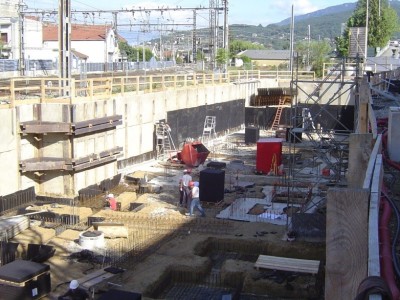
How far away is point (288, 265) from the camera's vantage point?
1308 cm

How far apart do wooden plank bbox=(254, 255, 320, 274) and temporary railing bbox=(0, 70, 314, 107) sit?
371 inches

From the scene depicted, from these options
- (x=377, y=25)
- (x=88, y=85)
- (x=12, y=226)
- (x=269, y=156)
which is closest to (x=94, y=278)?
(x=12, y=226)

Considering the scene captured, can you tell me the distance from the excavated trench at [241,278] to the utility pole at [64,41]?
940cm

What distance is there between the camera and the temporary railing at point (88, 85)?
20.0 metres

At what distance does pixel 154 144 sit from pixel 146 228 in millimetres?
11540

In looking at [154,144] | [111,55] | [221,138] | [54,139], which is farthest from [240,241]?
[111,55]

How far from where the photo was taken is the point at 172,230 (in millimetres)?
16719

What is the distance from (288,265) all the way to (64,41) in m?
12.8

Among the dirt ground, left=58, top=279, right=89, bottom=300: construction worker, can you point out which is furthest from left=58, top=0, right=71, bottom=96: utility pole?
left=58, top=279, right=89, bottom=300: construction worker

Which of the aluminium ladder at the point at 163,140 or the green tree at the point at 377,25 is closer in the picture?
the aluminium ladder at the point at 163,140

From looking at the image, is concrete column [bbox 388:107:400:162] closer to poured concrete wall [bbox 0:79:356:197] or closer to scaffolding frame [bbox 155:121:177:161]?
poured concrete wall [bbox 0:79:356:197]

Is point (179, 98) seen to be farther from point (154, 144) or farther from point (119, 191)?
point (119, 191)

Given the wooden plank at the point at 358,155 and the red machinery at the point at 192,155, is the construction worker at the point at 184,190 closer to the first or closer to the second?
the wooden plank at the point at 358,155

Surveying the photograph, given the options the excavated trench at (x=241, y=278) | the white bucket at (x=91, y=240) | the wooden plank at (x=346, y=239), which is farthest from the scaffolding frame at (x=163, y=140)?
the wooden plank at (x=346, y=239)
